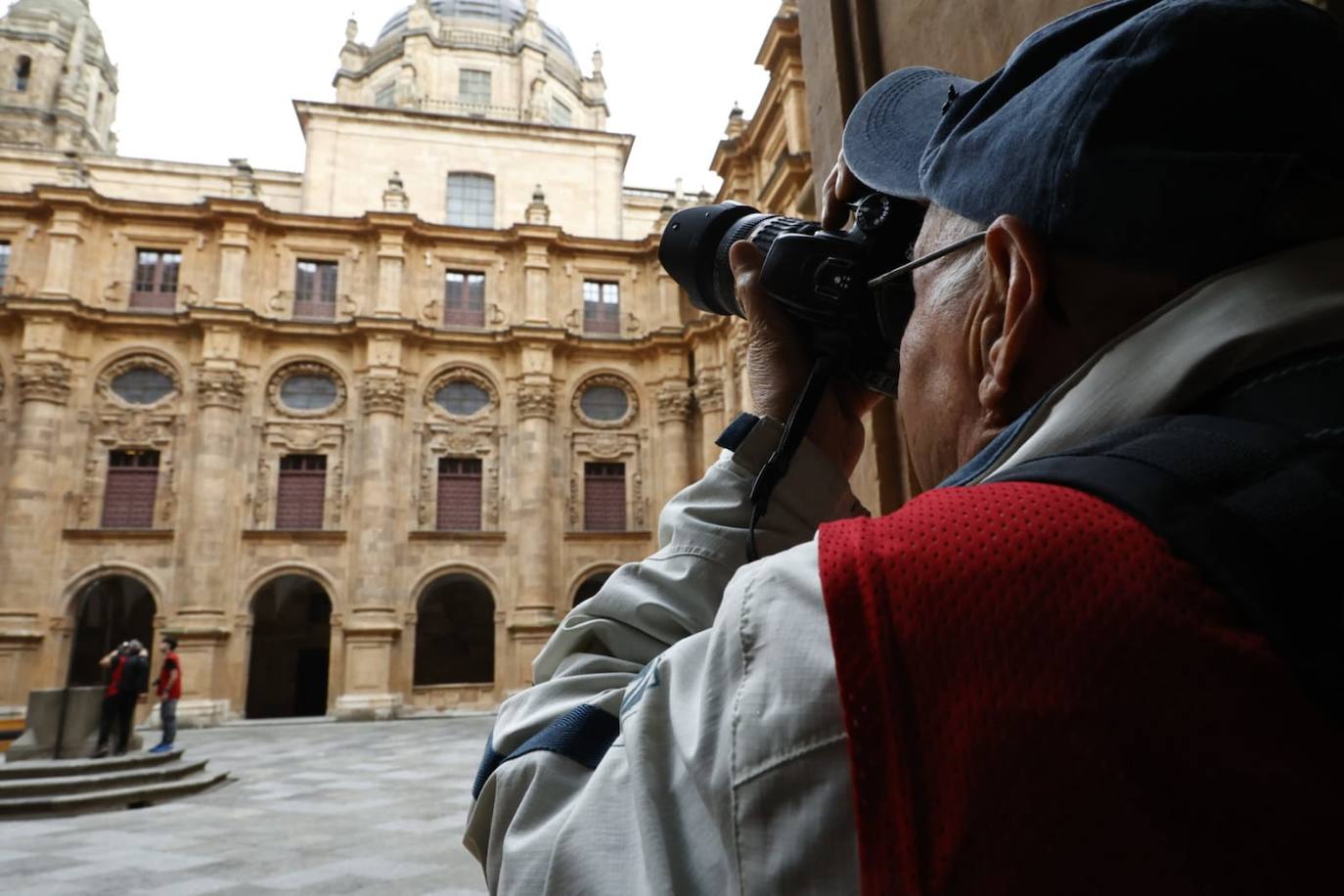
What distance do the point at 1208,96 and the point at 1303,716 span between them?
0.48 m

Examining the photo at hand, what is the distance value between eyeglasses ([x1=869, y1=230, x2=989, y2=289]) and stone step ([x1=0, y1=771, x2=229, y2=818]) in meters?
10.8

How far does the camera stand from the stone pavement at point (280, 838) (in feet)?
17.9

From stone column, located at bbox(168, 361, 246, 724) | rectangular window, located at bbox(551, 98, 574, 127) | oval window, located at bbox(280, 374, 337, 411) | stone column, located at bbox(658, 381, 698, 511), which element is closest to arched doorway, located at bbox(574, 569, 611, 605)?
stone column, located at bbox(658, 381, 698, 511)

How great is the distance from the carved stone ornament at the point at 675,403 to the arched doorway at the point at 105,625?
601 inches

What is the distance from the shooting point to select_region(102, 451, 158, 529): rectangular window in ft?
67.4

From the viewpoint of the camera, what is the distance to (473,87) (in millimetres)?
30625

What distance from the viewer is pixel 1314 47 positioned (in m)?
0.67

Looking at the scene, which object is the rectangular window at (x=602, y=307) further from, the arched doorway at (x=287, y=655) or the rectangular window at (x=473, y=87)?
the arched doorway at (x=287, y=655)

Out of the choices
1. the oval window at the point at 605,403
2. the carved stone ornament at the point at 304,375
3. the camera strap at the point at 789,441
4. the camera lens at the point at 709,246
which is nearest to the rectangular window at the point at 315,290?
the carved stone ornament at the point at 304,375

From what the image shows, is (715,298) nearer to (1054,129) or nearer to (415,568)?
(1054,129)

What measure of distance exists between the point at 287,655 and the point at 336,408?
7.56m

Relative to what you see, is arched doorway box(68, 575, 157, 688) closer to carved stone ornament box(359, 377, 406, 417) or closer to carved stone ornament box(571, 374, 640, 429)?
carved stone ornament box(359, 377, 406, 417)

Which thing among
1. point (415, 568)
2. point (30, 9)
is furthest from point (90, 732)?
point (30, 9)

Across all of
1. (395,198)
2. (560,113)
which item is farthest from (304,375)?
(560,113)
